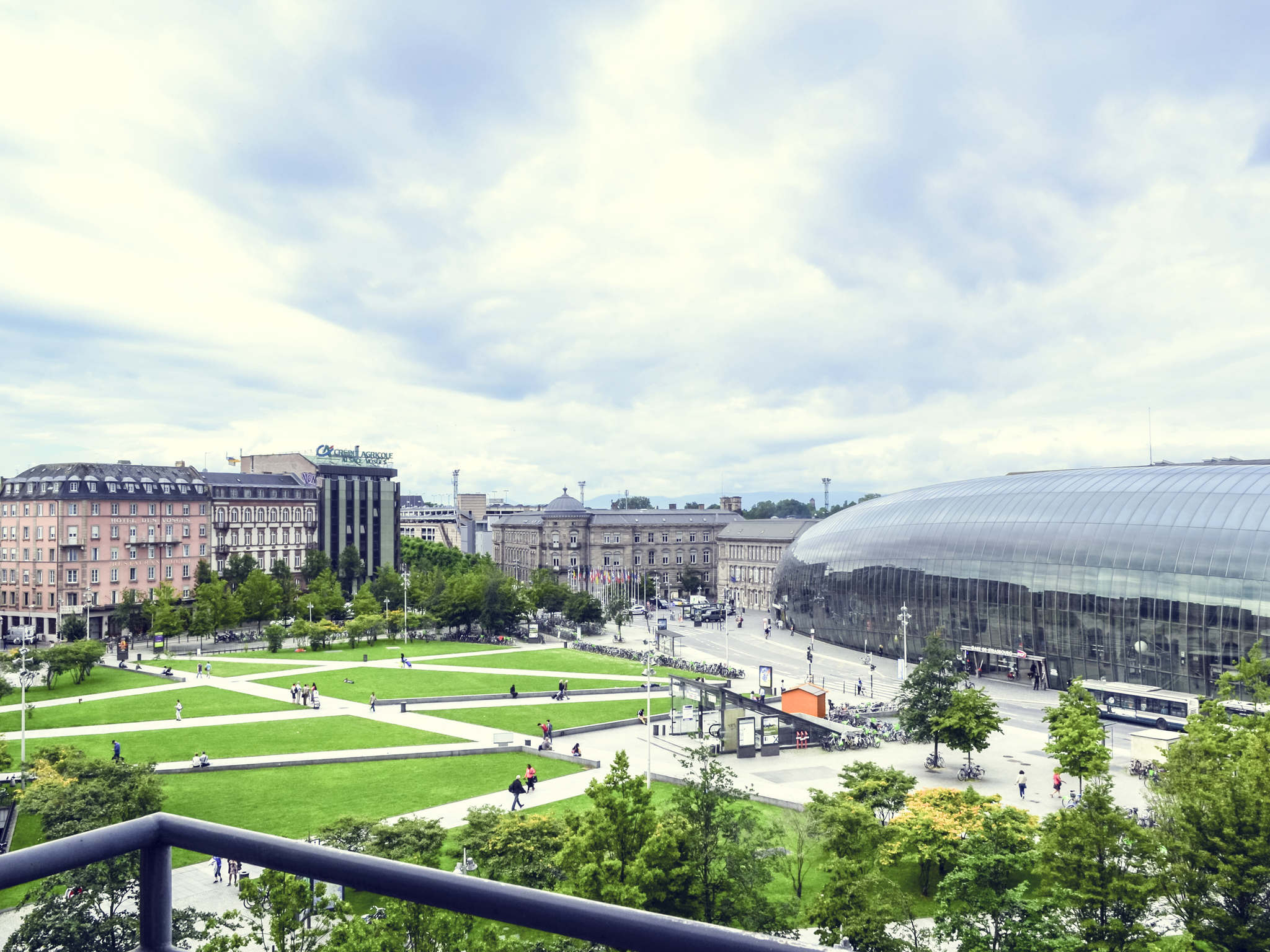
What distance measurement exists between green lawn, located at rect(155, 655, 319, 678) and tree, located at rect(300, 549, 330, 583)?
119ft

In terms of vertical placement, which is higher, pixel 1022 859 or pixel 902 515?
pixel 902 515

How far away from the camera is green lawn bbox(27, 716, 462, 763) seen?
4162 cm

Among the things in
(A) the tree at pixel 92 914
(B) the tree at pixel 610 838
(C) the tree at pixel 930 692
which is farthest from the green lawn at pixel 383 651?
(A) the tree at pixel 92 914

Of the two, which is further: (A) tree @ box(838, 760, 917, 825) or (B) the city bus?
(B) the city bus

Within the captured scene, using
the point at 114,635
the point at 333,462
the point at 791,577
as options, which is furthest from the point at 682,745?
the point at 333,462

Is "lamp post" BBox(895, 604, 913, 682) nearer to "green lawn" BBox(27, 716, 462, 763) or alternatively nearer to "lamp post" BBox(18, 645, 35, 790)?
"green lawn" BBox(27, 716, 462, 763)

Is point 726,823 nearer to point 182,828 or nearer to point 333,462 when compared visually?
point 182,828

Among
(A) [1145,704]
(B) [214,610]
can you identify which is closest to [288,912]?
(A) [1145,704]

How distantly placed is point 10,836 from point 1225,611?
2660 inches

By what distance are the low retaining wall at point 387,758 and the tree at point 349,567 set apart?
260ft

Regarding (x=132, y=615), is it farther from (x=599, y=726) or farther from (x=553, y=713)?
(x=599, y=726)

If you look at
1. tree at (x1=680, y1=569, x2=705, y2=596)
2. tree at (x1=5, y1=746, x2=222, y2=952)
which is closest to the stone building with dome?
tree at (x1=680, y1=569, x2=705, y2=596)

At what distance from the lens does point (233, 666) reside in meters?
69.3

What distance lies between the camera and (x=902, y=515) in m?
89.2
